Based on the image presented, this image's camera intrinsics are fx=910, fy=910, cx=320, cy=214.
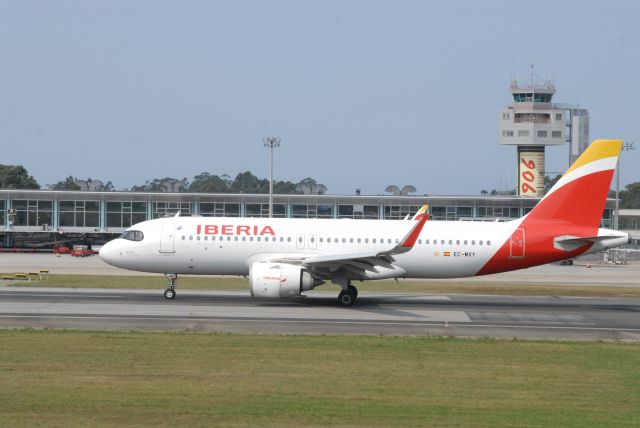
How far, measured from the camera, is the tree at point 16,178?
5901 inches

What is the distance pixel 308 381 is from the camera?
1984 centimetres

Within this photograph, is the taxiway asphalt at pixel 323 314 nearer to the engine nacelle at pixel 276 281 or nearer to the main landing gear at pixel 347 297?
the main landing gear at pixel 347 297

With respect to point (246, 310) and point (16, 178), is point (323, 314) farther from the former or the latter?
point (16, 178)

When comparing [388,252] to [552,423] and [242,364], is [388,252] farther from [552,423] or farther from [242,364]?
[552,423]

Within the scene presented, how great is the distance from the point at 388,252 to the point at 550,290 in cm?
1631

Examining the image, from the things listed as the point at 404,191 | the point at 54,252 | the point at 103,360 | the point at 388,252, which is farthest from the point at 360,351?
the point at 404,191

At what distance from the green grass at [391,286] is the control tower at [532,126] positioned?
7574 cm

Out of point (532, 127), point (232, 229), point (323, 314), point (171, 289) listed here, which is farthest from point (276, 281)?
point (532, 127)

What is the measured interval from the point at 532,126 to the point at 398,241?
91.9m

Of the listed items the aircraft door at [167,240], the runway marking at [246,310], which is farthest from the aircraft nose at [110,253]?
the runway marking at [246,310]

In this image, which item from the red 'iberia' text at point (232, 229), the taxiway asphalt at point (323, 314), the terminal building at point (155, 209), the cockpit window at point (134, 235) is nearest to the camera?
the taxiway asphalt at point (323, 314)

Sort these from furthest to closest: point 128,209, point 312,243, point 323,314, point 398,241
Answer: point 128,209 → point 398,241 → point 312,243 → point 323,314

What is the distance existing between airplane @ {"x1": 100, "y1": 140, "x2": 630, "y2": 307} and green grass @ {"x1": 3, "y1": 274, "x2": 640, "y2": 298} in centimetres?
667

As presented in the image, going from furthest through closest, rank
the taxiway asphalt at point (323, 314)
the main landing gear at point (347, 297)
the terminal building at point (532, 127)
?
the terminal building at point (532, 127) → the main landing gear at point (347, 297) → the taxiway asphalt at point (323, 314)
